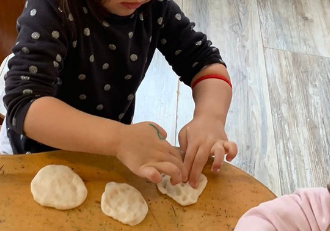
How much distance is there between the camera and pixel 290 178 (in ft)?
4.57

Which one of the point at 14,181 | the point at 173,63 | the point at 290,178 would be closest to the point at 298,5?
the point at 290,178

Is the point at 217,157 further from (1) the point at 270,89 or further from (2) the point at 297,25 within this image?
(2) the point at 297,25

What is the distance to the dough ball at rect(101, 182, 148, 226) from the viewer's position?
55cm

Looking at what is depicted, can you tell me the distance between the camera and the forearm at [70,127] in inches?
22.8

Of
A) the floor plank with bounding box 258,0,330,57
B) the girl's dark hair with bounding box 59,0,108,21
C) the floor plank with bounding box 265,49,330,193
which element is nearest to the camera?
the girl's dark hair with bounding box 59,0,108,21

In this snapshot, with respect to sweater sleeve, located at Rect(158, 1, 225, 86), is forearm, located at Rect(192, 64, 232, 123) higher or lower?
lower

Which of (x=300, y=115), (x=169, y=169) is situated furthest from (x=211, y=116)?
(x=300, y=115)

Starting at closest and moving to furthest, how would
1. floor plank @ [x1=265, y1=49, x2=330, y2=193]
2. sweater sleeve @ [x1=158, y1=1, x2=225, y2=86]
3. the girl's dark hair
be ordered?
the girl's dark hair < sweater sleeve @ [x1=158, y1=1, x2=225, y2=86] < floor plank @ [x1=265, y1=49, x2=330, y2=193]

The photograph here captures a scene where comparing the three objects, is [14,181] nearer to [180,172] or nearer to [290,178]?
[180,172]

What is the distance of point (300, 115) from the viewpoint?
5.21 ft

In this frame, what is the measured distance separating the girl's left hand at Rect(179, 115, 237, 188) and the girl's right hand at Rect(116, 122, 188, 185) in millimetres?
32

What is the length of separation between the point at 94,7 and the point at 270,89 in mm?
1126

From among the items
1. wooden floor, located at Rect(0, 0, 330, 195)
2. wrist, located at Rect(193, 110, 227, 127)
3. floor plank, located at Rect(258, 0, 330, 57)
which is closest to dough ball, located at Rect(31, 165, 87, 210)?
wrist, located at Rect(193, 110, 227, 127)

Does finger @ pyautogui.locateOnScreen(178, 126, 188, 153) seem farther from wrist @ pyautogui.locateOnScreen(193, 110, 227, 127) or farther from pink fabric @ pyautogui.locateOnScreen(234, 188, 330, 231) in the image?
pink fabric @ pyautogui.locateOnScreen(234, 188, 330, 231)
